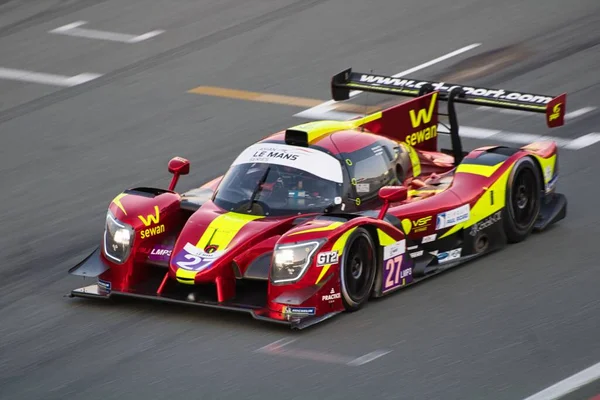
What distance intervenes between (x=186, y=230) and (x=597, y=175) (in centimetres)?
562

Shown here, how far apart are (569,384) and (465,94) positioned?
5057 mm

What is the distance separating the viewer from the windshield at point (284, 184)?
467 inches

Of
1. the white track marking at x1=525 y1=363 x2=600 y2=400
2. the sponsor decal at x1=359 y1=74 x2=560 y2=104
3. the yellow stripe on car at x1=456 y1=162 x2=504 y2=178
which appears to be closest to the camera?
the white track marking at x1=525 y1=363 x2=600 y2=400

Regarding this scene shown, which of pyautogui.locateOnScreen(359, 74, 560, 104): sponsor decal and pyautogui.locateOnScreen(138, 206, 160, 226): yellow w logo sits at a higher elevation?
pyautogui.locateOnScreen(359, 74, 560, 104): sponsor decal

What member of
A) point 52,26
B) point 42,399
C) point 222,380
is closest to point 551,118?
point 222,380

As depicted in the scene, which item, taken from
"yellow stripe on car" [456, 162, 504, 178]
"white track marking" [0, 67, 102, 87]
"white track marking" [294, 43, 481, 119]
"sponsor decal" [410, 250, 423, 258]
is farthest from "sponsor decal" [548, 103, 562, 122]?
"white track marking" [0, 67, 102, 87]

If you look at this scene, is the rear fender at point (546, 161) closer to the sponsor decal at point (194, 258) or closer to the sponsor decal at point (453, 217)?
the sponsor decal at point (453, 217)

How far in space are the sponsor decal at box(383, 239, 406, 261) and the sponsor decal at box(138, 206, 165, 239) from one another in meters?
2.02

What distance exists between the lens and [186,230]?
1165cm

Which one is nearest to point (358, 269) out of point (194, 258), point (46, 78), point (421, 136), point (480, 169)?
point (194, 258)

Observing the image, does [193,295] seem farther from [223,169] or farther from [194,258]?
[223,169]

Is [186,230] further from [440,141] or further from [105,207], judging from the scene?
[440,141]

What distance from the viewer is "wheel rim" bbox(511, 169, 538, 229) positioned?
516 inches

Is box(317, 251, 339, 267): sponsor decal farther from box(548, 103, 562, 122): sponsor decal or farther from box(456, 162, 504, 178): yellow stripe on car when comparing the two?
box(548, 103, 562, 122): sponsor decal
